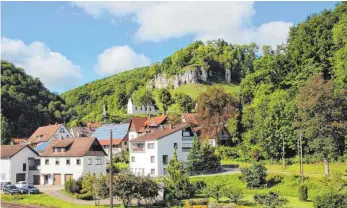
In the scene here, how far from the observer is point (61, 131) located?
80500 millimetres

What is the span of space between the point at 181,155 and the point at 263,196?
22.1 metres

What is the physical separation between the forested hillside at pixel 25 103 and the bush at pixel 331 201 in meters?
89.2

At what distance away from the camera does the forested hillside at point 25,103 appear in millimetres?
119500

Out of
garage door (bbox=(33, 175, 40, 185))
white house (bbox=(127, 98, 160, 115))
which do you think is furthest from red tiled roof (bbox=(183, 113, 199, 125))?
white house (bbox=(127, 98, 160, 115))

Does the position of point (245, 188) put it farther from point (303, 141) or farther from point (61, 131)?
point (61, 131)

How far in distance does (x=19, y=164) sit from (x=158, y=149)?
17.8m

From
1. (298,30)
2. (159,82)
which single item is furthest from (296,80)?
(159,82)

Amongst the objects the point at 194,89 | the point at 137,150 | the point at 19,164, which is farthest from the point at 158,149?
the point at 194,89

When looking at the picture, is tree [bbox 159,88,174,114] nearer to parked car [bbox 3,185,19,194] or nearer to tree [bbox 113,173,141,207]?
parked car [bbox 3,185,19,194]

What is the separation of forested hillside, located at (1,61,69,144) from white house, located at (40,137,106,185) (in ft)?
184

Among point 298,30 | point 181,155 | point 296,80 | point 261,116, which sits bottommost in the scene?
point 181,155

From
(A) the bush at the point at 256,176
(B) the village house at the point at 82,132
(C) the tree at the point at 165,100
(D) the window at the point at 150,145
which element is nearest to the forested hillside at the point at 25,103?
(B) the village house at the point at 82,132

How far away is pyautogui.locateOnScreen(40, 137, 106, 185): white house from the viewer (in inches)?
Result: 2222

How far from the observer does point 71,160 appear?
57094 mm
